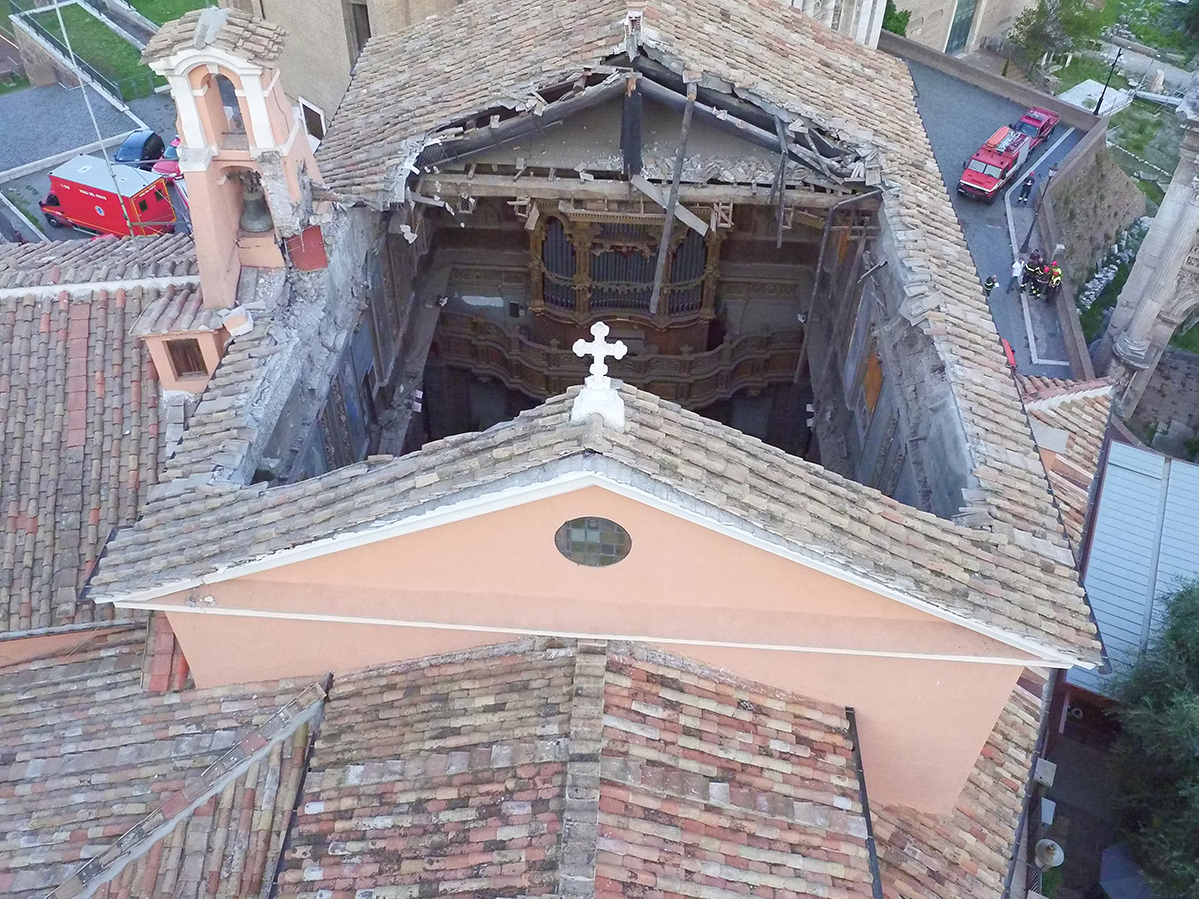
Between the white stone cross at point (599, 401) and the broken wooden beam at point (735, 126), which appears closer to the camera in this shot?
the white stone cross at point (599, 401)

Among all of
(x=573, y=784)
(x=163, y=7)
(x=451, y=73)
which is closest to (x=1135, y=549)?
(x=451, y=73)

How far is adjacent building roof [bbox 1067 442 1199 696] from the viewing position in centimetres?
2136

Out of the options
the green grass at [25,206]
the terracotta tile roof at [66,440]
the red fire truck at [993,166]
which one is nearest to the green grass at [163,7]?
the green grass at [25,206]

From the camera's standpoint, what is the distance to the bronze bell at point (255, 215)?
1435cm

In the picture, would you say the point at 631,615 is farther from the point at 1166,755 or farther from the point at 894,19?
the point at 894,19

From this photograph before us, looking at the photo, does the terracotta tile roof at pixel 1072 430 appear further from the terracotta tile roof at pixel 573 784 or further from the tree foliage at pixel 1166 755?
the terracotta tile roof at pixel 573 784

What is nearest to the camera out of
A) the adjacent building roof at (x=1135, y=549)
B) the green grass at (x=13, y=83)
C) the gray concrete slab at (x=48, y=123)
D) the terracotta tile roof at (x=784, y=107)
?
the terracotta tile roof at (x=784, y=107)

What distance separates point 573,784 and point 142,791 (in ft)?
17.0

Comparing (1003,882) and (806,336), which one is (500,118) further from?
(1003,882)

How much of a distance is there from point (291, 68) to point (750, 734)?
1069 inches

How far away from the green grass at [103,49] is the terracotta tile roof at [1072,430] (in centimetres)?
3872

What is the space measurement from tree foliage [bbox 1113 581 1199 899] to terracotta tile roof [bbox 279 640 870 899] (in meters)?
10.3

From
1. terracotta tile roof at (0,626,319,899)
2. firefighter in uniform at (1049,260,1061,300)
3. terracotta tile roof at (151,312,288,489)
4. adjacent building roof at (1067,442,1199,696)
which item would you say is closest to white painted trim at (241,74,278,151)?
terracotta tile roof at (151,312,288,489)

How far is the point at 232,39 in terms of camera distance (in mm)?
12750
